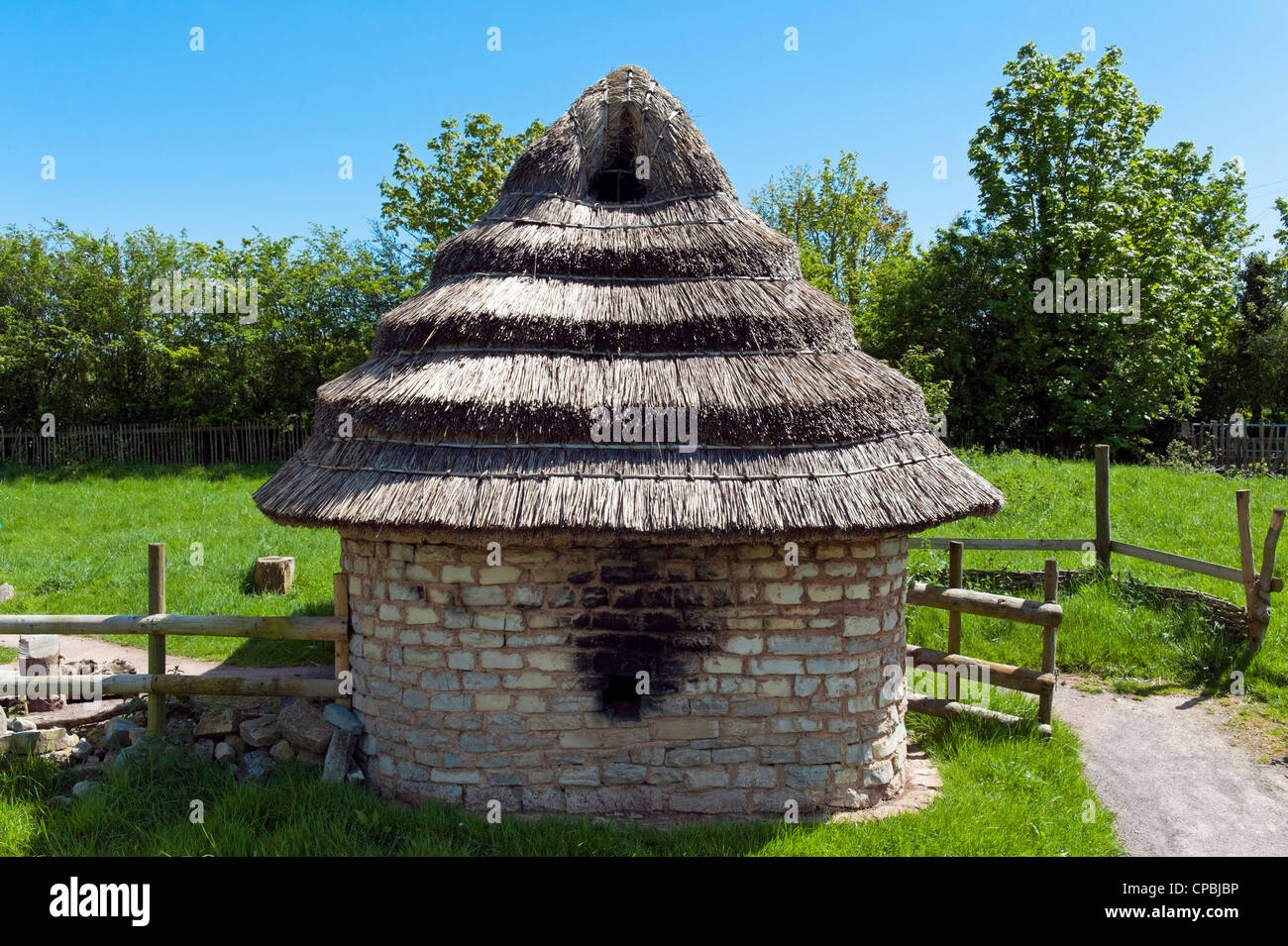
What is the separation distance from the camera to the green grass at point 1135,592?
874 cm

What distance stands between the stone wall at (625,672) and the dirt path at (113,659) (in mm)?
2881

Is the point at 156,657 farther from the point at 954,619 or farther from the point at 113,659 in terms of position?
the point at 954,619

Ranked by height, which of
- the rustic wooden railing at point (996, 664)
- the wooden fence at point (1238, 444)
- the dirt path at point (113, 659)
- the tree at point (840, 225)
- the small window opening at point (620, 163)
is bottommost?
the dirt path at point (113, 659)

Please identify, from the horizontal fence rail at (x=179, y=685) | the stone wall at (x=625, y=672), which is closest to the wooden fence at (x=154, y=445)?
the horizontal fence rail at (x=179, y=685)

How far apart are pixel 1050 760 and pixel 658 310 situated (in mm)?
4845

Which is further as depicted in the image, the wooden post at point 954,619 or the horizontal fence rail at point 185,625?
the wooden post at point 954,619

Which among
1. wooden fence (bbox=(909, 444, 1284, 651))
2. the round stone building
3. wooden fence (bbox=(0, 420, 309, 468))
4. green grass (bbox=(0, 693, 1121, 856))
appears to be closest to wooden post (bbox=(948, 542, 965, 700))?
wooden fence (bbox=(909, 444, 1284, 651))

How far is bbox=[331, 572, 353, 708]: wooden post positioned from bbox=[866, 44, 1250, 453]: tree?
18.1 meters

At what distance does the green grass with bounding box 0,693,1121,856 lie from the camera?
5277 millimetres

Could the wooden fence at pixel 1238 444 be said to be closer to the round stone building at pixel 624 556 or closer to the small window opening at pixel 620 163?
the round stone building at pixel 624 556

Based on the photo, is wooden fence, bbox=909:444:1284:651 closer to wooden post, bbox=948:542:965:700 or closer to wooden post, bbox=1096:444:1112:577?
wooden post, bbox=1096:444:1112:577

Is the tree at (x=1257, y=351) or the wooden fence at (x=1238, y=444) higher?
the tree at (x=1257, y=351)
